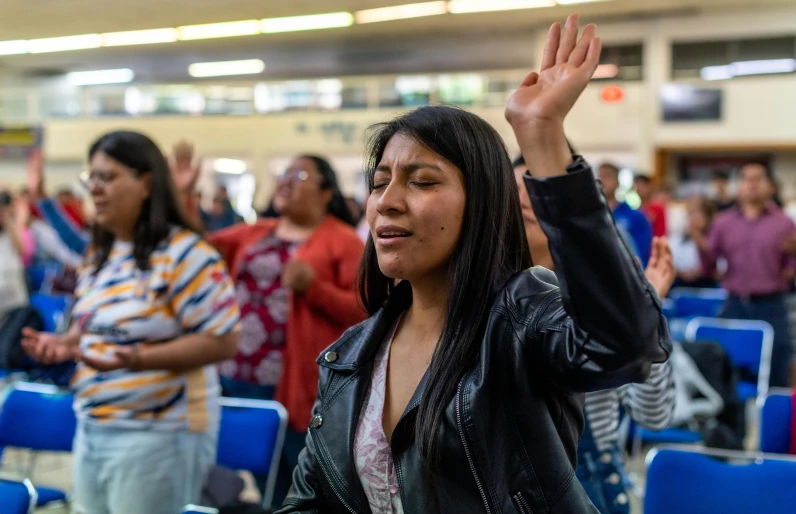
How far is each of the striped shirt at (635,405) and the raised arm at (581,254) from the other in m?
0.95

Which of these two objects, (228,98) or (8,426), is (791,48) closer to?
(228,98)

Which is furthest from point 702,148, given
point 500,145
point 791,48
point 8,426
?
point 500,145

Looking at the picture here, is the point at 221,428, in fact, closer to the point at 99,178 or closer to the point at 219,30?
the point at 99,178

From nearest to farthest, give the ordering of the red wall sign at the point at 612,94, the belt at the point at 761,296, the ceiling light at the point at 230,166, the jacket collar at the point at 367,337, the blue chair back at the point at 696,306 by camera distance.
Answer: the jacket collar at the point at 367,337 → the belt at the point at 761,296 → the blue chair back at the point at 696,306 → the red wall sign at the point at 612,94 → the ceiling light at the point at 230,166

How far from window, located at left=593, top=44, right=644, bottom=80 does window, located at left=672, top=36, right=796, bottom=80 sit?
1.96ft

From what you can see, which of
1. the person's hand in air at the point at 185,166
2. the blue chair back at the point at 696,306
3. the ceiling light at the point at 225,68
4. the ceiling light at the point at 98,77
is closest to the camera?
the person's hand in air at the point at 185,166

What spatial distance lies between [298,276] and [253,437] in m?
0.59

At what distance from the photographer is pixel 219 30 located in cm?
1659

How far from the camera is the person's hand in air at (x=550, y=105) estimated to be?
3.28ft

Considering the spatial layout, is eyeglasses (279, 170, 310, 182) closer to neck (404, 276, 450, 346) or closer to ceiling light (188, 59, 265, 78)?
neck (404, 276, 450, 346)

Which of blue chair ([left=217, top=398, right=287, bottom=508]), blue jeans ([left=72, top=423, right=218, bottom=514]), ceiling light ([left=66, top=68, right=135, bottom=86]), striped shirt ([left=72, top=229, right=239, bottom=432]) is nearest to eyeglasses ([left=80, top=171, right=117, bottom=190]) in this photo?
striped shirt ([left=72, top=229, right=239, bottom=432])

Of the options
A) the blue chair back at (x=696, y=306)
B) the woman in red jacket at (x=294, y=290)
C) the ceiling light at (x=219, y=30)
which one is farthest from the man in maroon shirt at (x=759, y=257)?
the ceiling light at (x=219, y=30)

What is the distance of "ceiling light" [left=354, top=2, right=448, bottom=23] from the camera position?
14625 mm

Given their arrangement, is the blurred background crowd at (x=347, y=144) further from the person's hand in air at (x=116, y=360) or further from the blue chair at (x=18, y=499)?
the blue chair at (x=18, y=499)
